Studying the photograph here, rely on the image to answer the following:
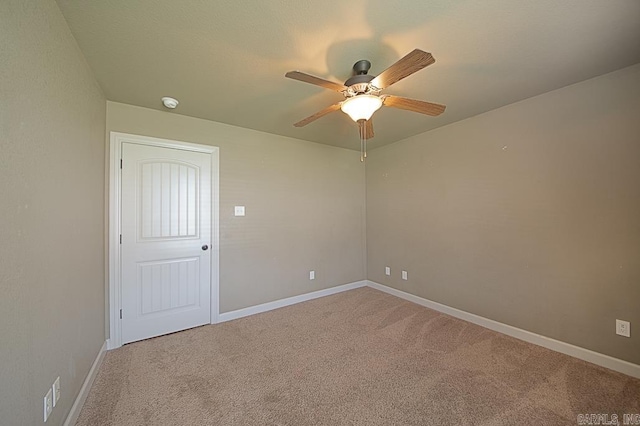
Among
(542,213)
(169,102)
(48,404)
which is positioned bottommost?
(48,404)

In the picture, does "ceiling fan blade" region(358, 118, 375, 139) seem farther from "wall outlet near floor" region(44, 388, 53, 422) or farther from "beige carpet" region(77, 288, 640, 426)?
"wall outlet near floor" region(44, 388, 53, 422)

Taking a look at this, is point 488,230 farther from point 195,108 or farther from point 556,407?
point 195,108

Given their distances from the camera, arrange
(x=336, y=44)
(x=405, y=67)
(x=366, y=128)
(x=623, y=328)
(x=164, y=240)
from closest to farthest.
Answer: (x=405, y=67) < (x=336, y=44) < (x=623, y=328) < (x=366, y=128) < (x=164, y=240)

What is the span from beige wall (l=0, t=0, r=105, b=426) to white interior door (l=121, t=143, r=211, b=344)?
559 millimetres

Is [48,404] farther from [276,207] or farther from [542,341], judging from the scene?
[542,341]

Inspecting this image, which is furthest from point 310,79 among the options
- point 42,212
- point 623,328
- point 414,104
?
point 623,328

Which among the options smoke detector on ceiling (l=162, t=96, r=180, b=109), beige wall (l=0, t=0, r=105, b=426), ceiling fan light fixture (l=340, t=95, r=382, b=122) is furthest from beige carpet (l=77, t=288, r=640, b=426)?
smoke detector on ceiling (l=162, t=96, r=180, b=109)

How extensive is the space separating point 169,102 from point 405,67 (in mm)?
2173

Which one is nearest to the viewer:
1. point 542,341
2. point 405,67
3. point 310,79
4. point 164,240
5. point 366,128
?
point 405,67

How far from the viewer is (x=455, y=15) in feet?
4.56

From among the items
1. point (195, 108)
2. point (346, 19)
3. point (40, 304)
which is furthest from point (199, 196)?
point (346, 19)

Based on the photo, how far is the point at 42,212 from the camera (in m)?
1.23

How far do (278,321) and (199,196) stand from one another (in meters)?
1.72

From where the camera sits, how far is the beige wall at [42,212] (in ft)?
3.18
